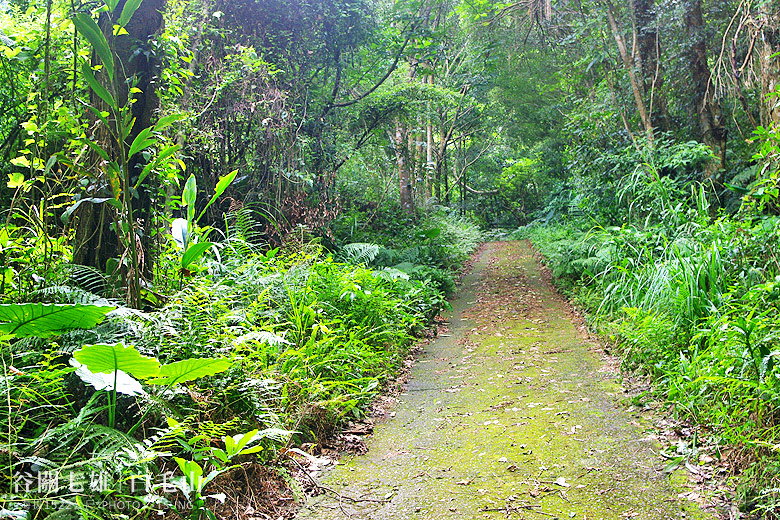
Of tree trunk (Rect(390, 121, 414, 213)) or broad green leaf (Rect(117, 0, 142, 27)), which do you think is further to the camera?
tree trunk (Rect(390, 121, 414, 213))

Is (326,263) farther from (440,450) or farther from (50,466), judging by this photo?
(50,466)

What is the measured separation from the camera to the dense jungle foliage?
2.44 m

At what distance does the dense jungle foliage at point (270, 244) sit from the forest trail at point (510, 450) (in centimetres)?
34

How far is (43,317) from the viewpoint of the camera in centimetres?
223

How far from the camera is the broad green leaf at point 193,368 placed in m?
2.28

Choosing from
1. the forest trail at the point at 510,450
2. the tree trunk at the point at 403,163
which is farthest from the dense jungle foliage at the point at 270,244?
the tree trunk at the point at 403,163

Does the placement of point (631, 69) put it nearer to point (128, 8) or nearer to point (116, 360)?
point (128, 8)

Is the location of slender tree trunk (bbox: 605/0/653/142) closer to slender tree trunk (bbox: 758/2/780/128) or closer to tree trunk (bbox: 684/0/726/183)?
tree trunk (bbox: 684/0/726/183)

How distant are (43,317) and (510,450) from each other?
267 cm

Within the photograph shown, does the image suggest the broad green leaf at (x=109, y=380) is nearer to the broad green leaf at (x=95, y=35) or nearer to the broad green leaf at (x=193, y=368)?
the broad green leaf at (x=193, y=368)

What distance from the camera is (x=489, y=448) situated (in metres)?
3.34

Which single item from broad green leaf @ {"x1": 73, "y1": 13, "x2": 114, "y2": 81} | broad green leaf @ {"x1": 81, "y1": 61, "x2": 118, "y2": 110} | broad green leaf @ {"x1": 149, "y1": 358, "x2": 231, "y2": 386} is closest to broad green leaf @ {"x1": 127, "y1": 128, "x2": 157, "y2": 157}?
broad green leaf @ {"x1": 81, "y1": 61, "x2": 118, "y2": 110}

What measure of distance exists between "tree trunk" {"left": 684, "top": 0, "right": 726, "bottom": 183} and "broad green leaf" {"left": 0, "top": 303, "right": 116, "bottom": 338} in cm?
895

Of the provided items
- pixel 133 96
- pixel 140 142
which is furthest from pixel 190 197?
pixel 140 142
